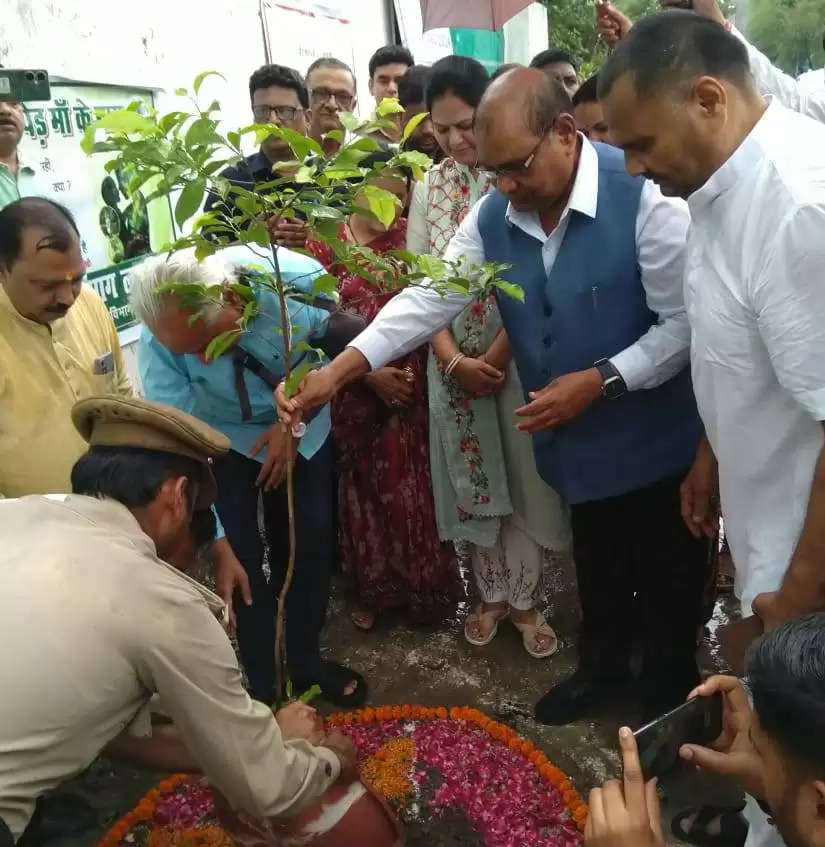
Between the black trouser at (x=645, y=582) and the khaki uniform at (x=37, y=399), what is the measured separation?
1.55 meters

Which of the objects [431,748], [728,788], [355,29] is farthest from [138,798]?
[355,29]

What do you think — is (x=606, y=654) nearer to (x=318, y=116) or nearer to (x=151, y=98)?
(x=318, y=116)

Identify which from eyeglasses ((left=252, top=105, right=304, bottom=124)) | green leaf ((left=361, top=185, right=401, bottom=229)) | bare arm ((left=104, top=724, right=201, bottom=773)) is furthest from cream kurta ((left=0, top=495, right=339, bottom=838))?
eyeglasses ((left=252, top=105, right=304, bottom=124))

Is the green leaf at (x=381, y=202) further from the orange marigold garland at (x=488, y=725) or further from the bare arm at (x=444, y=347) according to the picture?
the orange marigold garland at (x=488, y=725)

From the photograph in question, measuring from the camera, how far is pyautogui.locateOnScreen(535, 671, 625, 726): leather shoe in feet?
8.46

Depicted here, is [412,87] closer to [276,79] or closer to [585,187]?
[276,79]

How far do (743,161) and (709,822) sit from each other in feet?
5.47

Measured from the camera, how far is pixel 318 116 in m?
3.61

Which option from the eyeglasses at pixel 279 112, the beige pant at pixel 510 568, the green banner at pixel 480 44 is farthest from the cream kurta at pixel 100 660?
Result: the green banner at pixel 480 44

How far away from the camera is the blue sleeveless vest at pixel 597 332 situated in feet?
6.87

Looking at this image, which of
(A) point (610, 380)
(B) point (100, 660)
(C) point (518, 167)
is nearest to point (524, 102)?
(C) point (518, 167)

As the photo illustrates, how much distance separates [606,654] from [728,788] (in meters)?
0.54

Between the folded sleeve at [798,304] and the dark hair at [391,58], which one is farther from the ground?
the dark hair at [391,58]

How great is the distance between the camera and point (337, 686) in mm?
2752
